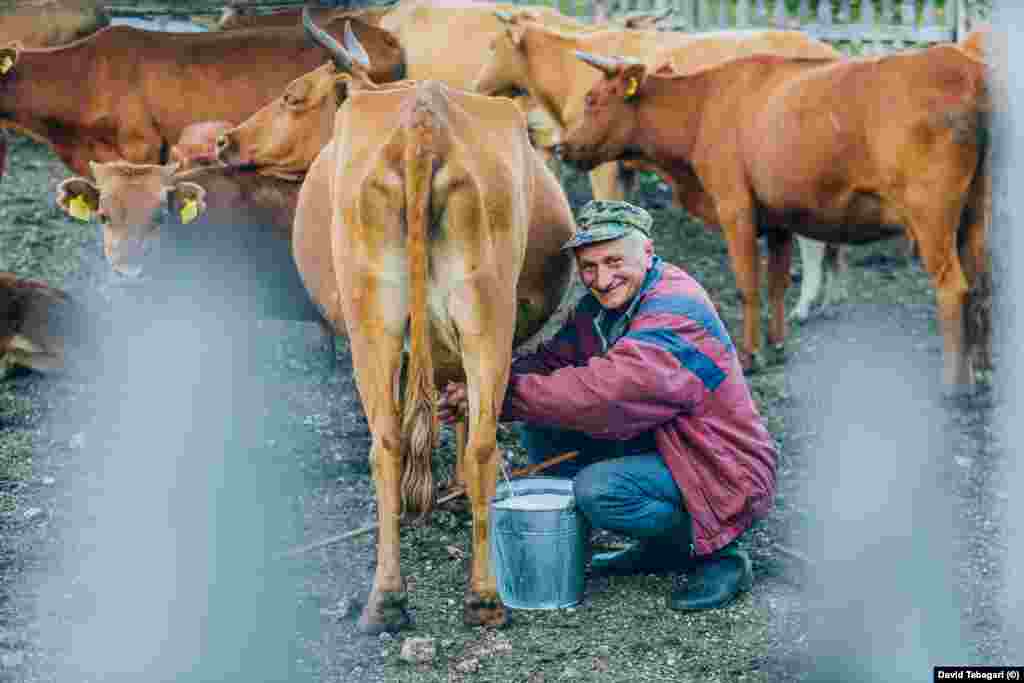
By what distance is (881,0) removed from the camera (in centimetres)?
1497

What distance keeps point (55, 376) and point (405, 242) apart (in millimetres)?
4554

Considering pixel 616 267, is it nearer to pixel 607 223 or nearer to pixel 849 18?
pixel 607 223

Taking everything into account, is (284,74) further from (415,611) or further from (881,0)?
(881,0)

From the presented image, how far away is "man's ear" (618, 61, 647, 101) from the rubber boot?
492cm

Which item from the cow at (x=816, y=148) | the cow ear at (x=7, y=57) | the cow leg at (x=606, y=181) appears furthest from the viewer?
the cow leg at (x=606, y=181)

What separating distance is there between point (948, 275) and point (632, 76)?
2.51 metres

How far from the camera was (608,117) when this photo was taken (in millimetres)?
9648

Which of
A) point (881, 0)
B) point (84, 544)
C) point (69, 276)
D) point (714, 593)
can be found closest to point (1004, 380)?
point (714, 593)

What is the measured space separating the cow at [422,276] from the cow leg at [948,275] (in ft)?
12.6

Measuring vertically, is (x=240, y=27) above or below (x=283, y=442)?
above

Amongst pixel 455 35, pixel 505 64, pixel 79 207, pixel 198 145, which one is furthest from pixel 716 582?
pixel 455 35

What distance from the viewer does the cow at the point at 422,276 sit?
15.2 ft

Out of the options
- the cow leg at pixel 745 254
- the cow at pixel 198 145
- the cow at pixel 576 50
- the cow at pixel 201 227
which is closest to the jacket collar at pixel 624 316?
the cow at pixel 201 227

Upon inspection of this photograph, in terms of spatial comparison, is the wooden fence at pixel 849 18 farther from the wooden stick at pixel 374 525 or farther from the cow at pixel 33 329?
the wooden stick at pixel 374 525
